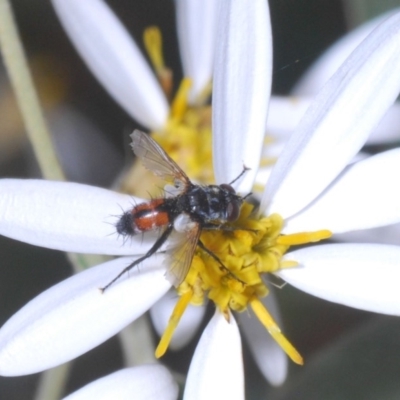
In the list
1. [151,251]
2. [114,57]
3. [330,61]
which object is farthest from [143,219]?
[330,61]

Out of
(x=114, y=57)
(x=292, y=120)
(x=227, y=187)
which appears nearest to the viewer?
(x=227, y=187)

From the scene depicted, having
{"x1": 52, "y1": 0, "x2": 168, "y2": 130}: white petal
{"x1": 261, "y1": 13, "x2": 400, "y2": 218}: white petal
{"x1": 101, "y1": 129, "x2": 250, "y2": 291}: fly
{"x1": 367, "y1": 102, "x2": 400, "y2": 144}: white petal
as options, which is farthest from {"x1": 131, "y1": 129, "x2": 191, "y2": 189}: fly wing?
{"x1": 367, "y1": 102, "x2": 400, "y2": 144}: white petal

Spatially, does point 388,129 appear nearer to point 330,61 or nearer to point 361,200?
point 330,61

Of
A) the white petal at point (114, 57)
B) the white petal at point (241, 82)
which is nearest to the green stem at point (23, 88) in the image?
the white petal at point (114, 57)

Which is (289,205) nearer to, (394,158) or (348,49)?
(394,158)

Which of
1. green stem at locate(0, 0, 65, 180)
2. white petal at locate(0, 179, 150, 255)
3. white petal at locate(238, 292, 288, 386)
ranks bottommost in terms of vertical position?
white petal at locate(238, 292, 288, 386)

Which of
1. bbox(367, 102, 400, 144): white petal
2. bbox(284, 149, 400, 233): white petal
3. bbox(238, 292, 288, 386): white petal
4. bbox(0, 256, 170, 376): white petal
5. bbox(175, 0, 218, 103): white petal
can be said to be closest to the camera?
bbox(0, 256, 170, 376): white petal

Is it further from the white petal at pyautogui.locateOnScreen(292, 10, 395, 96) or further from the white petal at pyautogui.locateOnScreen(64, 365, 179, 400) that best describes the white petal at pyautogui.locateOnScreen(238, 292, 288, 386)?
the white petal at pyautogui.locateOnScreen(292, 10, 395, 96)

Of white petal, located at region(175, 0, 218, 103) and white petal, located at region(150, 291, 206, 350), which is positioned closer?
white petal, located at region(150, 291, 206, 350)

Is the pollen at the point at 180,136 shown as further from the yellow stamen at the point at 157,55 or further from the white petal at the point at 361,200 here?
the white petal at the point at 361,200
